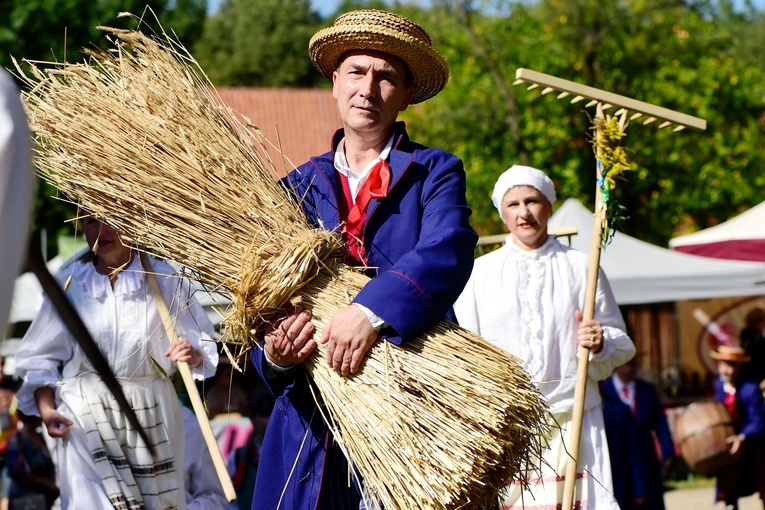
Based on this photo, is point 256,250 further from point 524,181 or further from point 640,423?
point 640,423

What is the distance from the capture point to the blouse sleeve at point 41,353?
17.2ft

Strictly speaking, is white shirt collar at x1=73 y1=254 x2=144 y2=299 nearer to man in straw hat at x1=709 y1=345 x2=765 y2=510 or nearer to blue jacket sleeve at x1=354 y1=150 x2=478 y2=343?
blue jacket sleeve at x1=354 y1=150 x2=478 y2=343

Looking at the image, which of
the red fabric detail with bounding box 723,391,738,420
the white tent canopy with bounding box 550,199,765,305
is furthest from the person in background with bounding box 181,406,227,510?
the white tent canopy with bounding box 550,199,765,305

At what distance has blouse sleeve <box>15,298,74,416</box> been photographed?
206 inches

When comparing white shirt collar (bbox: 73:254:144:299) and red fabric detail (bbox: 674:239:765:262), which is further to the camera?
red fabric detail (bbox: 674:239:765:262)

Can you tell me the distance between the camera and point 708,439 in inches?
340

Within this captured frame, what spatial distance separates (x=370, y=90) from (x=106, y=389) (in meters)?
2.39

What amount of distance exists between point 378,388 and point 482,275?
2.00 meters

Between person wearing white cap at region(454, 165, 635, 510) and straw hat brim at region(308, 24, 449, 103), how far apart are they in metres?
1.40

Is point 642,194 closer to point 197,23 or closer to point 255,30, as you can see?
point 197,23

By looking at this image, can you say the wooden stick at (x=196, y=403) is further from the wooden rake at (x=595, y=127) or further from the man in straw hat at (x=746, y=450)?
the man in straw hat at (x=746, y=450)

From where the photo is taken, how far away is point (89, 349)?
1.67 m

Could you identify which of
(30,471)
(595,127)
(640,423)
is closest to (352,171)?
(595,127)

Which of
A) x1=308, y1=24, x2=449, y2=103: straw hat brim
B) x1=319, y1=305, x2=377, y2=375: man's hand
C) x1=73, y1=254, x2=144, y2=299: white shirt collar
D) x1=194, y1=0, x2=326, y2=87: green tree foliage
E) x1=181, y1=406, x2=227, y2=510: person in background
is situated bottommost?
x1=181, y1=406, x2=227, y2=510: person in background
